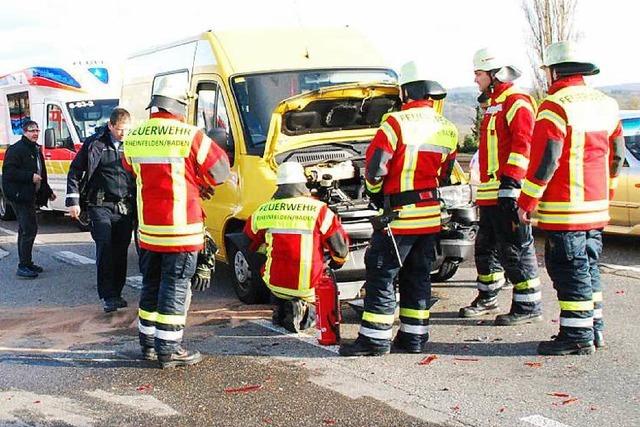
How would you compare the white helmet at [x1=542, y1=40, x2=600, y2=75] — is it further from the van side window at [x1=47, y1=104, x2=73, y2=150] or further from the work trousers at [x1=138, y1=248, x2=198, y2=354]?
the van side window at [x1=47, y1=104, x2=73, y2=150]

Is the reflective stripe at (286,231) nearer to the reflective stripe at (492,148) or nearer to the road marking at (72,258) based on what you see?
the reflective stripe at (492,148)

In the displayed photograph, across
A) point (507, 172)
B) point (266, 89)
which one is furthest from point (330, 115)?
point (507, 172)

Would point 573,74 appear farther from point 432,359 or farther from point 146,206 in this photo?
point 146,206

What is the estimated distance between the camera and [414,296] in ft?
20.2

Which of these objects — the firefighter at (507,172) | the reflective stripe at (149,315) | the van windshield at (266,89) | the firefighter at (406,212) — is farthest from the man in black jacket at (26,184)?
the firefighter at (507,172)

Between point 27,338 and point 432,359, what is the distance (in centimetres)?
338

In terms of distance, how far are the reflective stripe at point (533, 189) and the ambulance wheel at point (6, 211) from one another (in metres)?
11.7

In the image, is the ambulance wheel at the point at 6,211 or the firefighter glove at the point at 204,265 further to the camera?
the ambulance wheel at the point at 6,211

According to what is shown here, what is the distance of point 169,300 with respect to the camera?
5.98 m

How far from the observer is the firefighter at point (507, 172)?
6.45 meters

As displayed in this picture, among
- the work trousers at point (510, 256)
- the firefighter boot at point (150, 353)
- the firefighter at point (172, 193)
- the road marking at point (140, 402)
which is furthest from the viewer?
the work trousers at point (510, 256)

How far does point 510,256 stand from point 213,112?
3331 millimetres

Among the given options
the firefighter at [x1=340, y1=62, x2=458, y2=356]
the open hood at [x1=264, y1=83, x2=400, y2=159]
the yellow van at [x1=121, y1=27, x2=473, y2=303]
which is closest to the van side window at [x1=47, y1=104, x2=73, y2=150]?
the yellow van at [x1=121, y1=27, x2=473, y2=303]

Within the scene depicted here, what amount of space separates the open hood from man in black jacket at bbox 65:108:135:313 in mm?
1521
